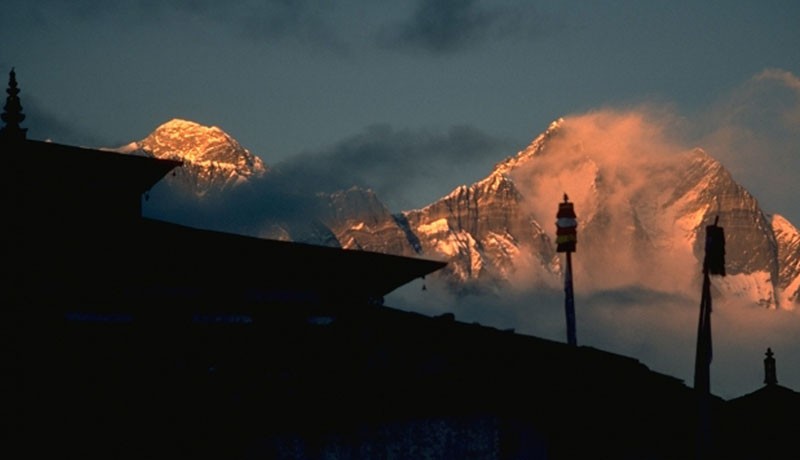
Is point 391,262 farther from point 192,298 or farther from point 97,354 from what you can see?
point 97,354

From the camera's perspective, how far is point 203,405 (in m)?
36.8

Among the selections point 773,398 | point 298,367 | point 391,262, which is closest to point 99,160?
point 391,262

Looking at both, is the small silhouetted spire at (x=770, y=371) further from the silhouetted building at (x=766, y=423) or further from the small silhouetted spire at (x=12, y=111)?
the small silhouetted spire at (x=12, y=111)

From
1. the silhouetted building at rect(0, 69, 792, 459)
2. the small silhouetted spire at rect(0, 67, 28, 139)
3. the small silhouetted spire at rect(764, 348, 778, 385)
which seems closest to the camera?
the silhouetted building at rect(0, 69, 792, 459)

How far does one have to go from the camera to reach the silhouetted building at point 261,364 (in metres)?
36.2

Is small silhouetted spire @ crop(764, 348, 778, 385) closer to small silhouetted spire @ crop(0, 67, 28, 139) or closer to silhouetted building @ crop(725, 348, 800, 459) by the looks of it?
silhouetted building @ crop(725, 348, 800, 459)

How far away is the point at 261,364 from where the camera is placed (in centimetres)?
3803

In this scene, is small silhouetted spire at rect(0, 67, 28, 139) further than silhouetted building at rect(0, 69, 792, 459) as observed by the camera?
Yes

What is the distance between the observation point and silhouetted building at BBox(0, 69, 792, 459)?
36.2 metres

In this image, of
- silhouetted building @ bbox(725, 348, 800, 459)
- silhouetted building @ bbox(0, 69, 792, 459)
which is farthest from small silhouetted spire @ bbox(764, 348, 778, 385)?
silhouetted building @ bbox(0, 69, 792, 459)

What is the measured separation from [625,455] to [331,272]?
280 inches

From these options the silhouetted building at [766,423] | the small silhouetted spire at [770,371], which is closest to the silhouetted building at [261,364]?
the silhouetted building at [766,423]

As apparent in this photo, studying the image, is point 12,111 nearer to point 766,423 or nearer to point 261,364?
point 261,364

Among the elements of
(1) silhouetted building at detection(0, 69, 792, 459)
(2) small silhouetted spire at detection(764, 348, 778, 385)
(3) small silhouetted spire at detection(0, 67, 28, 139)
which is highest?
(3) small silhouetted spire at detection(0, 67, 28, 139)
